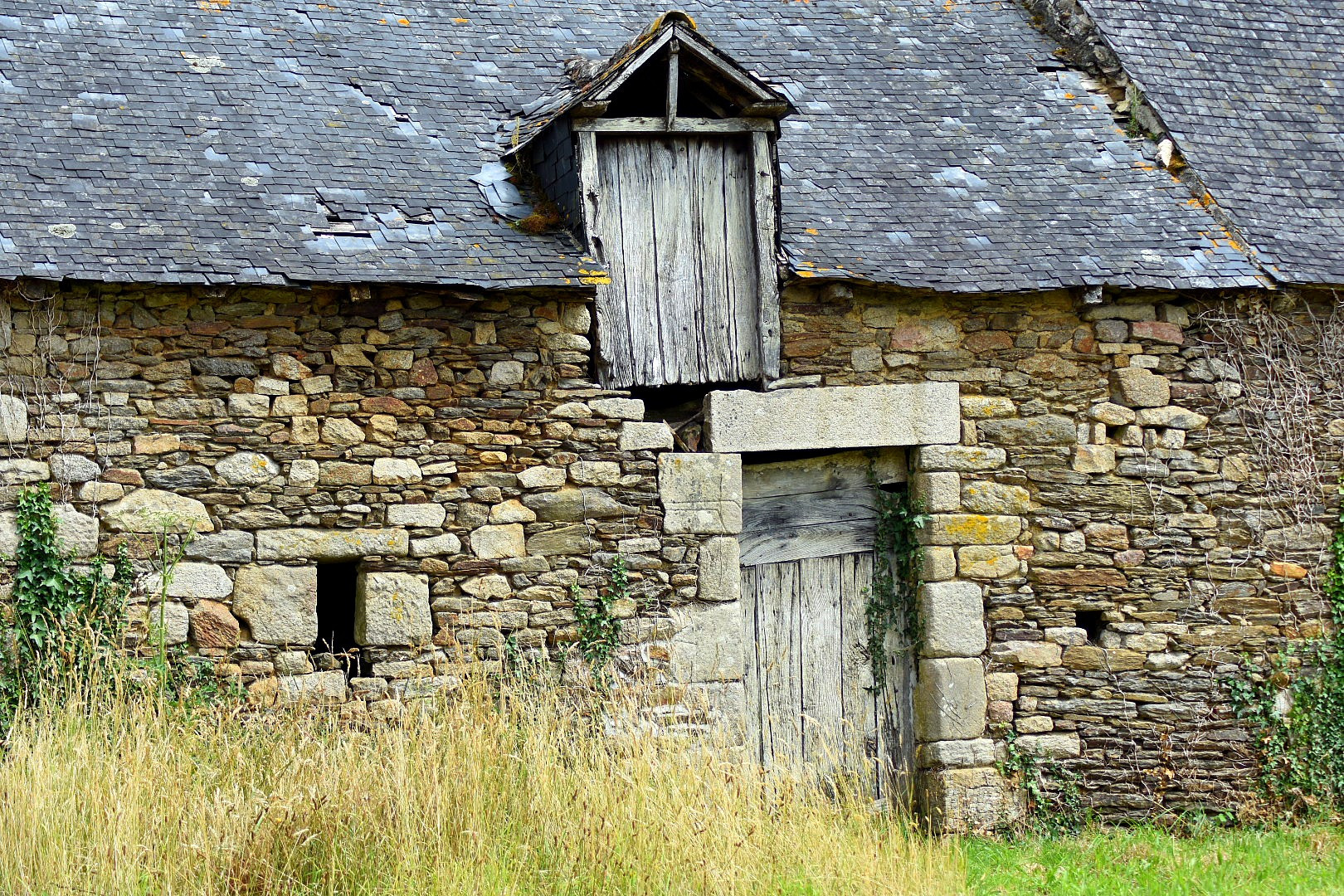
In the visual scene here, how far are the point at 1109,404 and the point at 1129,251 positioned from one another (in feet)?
2.98

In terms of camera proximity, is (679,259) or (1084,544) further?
(1084,544)

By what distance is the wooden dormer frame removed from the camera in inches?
308

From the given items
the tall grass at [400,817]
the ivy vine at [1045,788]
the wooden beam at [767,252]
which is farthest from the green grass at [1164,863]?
the wooden beam at [767,252]

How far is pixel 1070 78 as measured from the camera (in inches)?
392

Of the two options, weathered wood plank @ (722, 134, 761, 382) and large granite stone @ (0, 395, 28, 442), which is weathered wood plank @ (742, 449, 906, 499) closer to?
weathered wood plank @ (722, 134, 761, 382)

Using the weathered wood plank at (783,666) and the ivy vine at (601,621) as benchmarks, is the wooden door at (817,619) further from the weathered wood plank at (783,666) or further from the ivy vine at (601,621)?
the ivy vine at (601,621)

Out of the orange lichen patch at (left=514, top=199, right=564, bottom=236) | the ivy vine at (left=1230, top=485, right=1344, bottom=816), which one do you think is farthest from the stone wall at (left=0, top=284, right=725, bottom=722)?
the ivy vine at (left=1230, top=485, right=1344, bottom=816)

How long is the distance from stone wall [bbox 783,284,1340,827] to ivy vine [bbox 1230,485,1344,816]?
4.5 inches

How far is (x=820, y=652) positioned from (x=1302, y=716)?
2.92 metres

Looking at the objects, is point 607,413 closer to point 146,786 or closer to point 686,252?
point 686,252

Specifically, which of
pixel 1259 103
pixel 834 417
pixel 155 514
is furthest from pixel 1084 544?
pixel 155 514

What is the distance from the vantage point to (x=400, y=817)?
5.79m

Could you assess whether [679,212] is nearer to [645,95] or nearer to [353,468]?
[645,95]

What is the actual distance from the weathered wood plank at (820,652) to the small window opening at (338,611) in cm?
258
